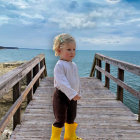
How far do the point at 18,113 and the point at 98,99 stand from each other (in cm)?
246

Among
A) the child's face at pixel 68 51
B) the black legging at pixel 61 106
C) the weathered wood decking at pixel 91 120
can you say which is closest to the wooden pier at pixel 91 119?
the weathered wood decking at pixel 91 120

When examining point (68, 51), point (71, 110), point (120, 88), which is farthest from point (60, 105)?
point (120, 88)

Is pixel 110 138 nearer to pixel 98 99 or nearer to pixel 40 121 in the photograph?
pixel 40 121

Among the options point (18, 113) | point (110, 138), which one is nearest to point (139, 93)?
point (110, 138)

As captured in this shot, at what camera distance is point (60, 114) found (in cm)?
272

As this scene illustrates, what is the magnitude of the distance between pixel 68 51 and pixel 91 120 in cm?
188

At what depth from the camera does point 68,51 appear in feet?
8.50

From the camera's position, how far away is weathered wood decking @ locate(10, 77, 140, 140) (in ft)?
11.0

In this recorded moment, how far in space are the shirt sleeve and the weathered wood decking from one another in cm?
106

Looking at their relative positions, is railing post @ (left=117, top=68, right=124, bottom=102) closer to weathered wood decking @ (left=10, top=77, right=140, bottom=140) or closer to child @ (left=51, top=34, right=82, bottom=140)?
weathered wood decking @ (left=10, top=77, right=140, bottom=140)

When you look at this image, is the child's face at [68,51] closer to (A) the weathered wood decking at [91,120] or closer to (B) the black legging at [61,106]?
(B) the black legging at [61,106]

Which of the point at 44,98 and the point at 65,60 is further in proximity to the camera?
the point at 44,98

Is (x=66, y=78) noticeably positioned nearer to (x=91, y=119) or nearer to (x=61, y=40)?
(x=61, y=40)

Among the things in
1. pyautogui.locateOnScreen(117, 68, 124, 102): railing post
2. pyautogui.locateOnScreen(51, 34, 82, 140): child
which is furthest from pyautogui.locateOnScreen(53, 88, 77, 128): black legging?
pyautogui.locateOnScreen(117, 68, 124, 102): railing post
